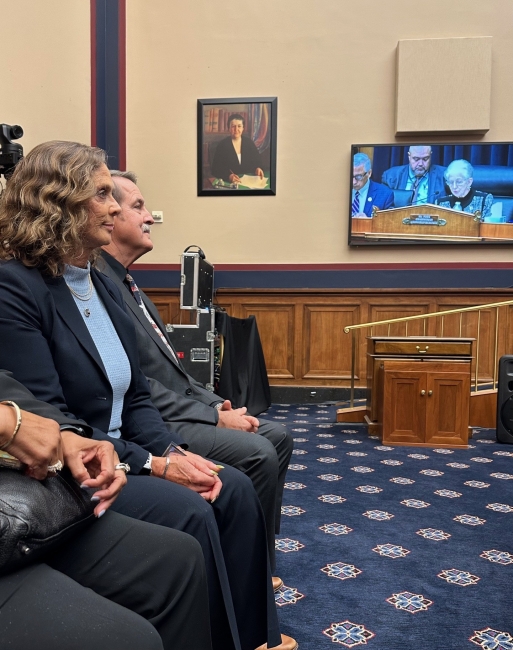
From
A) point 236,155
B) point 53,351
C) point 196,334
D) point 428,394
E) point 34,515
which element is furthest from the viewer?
point 236,155

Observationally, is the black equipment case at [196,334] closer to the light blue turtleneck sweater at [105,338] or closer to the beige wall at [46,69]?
the beige wall at [46,69]

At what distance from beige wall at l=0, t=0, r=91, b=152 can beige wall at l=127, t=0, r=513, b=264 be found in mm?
723

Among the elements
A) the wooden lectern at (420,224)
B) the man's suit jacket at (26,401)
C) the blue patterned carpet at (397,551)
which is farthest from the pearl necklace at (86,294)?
the wooden lectern at (420,224)

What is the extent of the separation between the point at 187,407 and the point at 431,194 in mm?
4871

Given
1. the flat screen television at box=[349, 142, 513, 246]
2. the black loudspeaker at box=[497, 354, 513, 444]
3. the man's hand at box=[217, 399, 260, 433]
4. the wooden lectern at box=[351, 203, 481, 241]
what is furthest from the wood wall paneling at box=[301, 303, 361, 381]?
the man's hand at box=[217, 399, 260, 433]

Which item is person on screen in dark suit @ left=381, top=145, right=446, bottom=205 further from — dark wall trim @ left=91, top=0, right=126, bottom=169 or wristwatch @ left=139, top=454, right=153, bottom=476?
wristwatch @ left=139, top=454, right=153, bottom=476

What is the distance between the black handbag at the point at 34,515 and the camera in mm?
768

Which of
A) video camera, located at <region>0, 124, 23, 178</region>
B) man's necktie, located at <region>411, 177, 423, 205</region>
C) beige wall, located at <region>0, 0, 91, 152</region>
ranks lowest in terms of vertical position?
video camera, located at <region>0, 124, 23, 178</region>

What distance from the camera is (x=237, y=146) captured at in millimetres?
6109

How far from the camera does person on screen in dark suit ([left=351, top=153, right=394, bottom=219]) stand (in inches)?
236

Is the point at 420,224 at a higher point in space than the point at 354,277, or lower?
higher

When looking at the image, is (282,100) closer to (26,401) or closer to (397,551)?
(397,551)

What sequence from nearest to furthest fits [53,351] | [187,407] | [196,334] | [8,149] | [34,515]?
[34,515] → [53,351] → [187,407] → [8,149] → [196,334]

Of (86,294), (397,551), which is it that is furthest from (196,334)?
(86,294)
